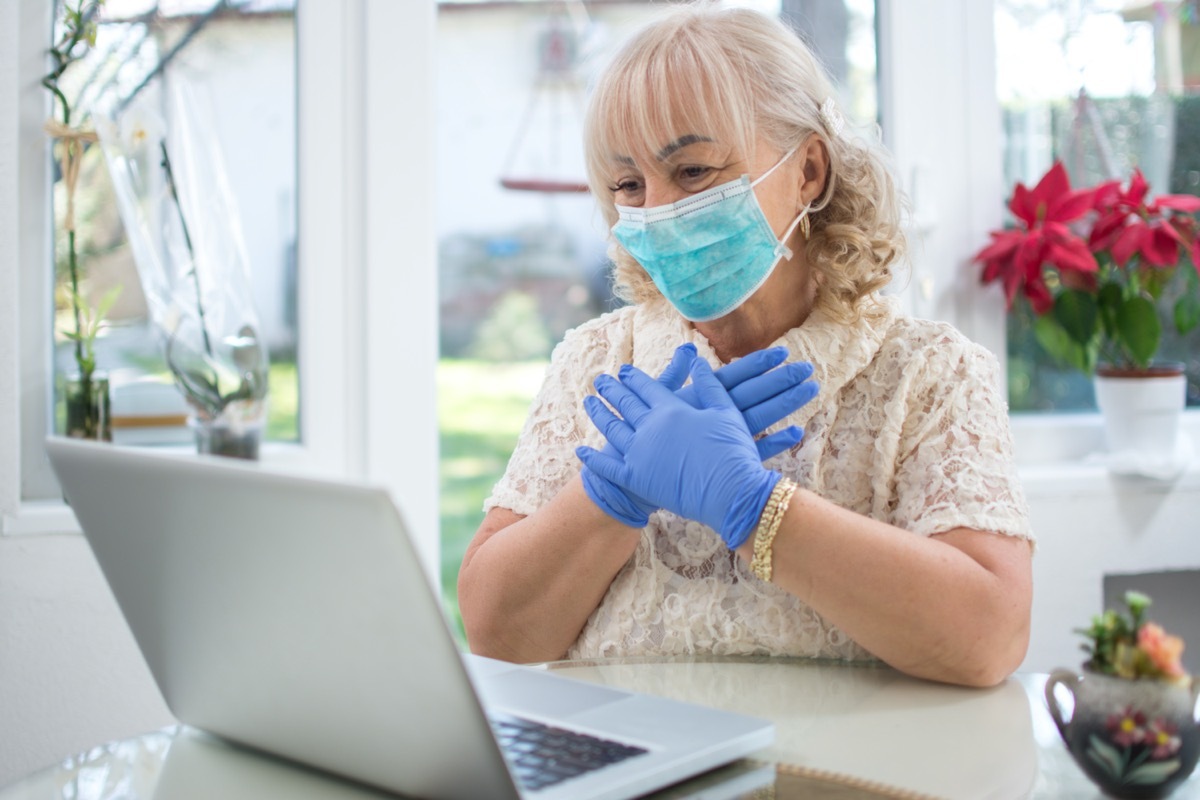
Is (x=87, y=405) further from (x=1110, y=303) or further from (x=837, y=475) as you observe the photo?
(x=1110, y=303)

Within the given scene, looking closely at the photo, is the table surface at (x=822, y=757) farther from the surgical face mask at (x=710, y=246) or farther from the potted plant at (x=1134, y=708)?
the surgical face mask at (x=710, y=246)

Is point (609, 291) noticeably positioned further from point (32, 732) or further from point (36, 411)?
point (32, 732)

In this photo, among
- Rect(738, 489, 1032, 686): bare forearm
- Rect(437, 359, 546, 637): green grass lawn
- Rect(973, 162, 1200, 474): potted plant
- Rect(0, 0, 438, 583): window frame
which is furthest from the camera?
Rect(437, 359, 546, 637): green grass lawn

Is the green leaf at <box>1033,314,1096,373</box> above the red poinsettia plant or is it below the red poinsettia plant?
below

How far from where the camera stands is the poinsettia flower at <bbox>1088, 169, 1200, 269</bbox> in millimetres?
2072

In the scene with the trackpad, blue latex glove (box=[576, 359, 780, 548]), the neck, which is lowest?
the trackpad

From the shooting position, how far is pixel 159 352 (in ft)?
6.45

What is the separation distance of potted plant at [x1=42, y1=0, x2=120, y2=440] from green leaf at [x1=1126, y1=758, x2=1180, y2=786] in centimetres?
162

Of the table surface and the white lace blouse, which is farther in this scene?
the white lace blouse

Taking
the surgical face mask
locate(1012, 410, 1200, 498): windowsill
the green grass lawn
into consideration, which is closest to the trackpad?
the surgical face mask

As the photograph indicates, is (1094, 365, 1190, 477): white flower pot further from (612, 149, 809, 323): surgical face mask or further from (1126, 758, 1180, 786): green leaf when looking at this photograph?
(1126, 758, 1180, 786): green leaf

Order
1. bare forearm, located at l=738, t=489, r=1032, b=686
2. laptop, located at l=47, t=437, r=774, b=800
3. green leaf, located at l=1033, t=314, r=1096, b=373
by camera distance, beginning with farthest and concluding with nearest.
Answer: green leaf, located at l=1033, t=314, r=1096, b=373 < bare forearm, located at l=738, t=489, r=1032, b=686 < laptop, located at l=47, t=437, r=774, b=800

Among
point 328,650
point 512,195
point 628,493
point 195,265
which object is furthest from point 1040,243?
point 512,195

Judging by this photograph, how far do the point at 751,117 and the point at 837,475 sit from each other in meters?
0.40
